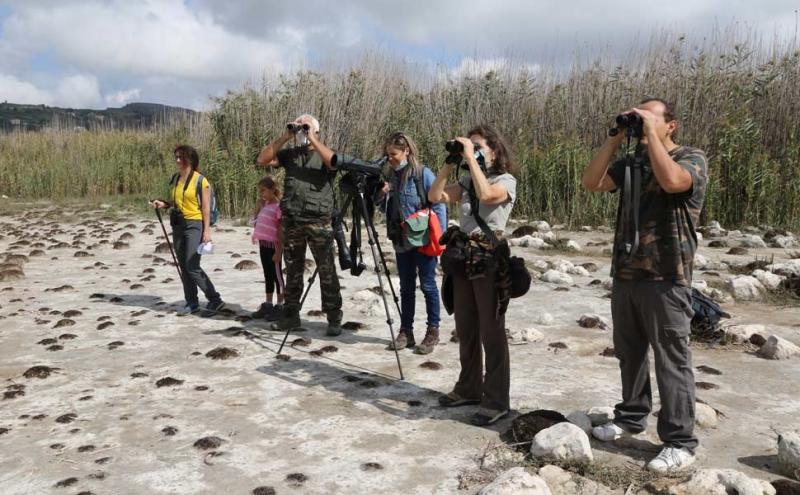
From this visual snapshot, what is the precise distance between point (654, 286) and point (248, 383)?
316cm

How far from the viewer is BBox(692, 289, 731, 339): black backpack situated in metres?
6.16

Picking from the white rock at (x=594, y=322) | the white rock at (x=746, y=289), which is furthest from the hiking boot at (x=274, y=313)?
the white rock at (x=746, y=289)

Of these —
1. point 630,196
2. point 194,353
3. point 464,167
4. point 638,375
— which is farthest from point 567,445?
point 194,353

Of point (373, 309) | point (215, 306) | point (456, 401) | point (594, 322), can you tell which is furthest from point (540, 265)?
point (456, 401)

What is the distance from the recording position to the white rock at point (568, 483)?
3.56 meters

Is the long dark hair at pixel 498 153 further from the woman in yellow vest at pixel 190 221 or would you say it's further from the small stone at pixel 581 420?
the woman in yellow vest at pixel 190 221

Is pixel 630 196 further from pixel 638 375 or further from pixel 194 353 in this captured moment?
pixel 194 353

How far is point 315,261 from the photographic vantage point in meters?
6.71

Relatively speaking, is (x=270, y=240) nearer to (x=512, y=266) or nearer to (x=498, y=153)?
(x=498, y=153)

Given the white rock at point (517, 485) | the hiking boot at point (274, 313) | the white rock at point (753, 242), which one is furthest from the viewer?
the white rock at point (753, 242)

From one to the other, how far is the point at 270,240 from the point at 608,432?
435 cm

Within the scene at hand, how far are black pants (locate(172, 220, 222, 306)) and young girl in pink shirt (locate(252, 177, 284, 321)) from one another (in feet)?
2.24

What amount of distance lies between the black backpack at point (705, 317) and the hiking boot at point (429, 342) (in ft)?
7.50

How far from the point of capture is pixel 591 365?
18.7 ft
